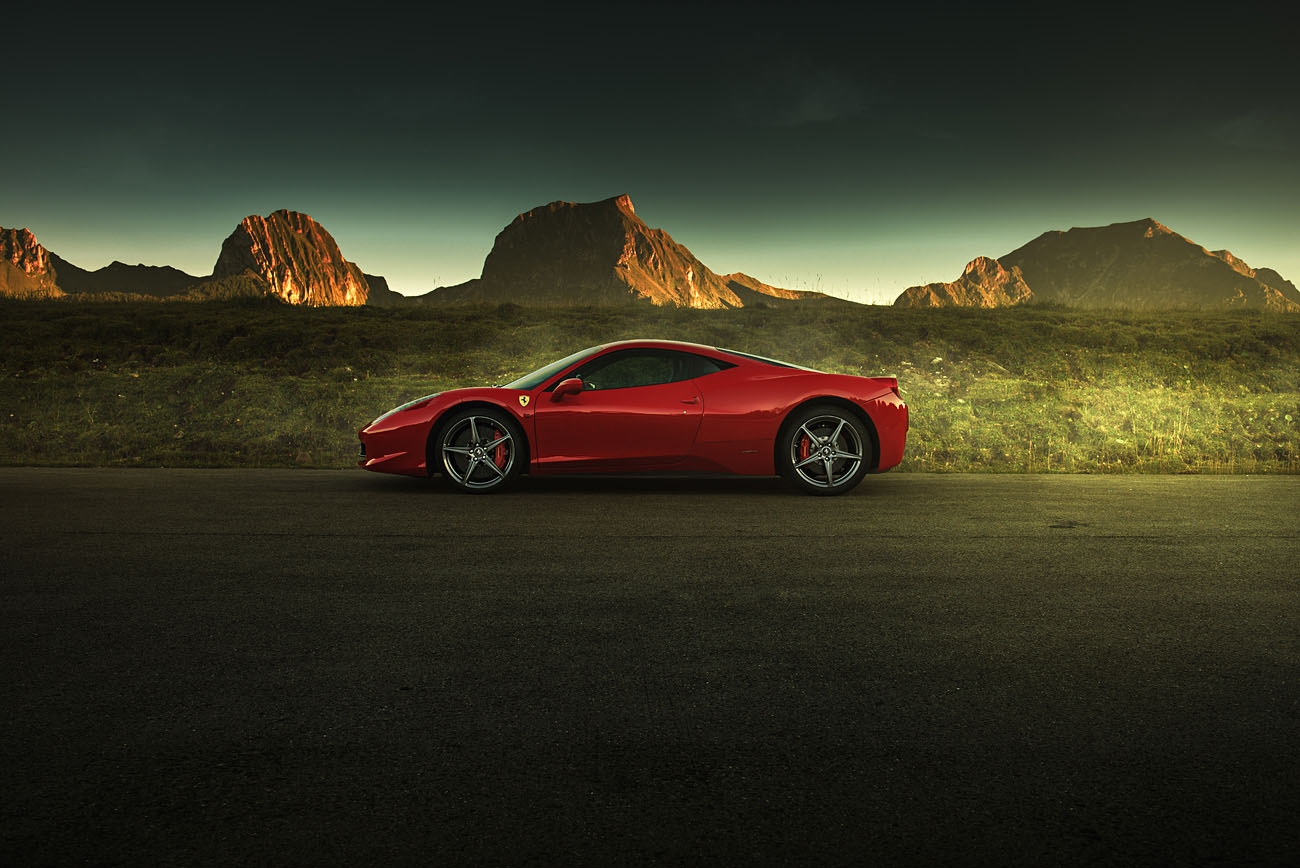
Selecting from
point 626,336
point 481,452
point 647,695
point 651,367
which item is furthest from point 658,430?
point 626,336

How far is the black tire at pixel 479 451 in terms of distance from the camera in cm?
845

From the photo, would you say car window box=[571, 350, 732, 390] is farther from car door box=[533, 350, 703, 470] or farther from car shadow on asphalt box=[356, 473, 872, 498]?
car shadow on asphalt box=[356, 473, 872, 498]

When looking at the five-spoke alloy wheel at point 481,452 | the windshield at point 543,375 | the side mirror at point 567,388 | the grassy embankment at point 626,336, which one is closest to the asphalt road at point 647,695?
the five-spoke alloy wheel at point 481,452

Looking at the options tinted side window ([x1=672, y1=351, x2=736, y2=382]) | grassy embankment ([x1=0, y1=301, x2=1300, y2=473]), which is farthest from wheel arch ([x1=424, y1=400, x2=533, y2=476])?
grassy embankment ([x1=0, y1=301, x2=1300, y2=473])

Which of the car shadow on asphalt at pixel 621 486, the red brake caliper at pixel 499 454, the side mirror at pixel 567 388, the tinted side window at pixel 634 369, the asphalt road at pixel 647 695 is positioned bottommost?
the asphalt road at pixel 647 695

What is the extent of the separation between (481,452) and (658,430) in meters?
1.54

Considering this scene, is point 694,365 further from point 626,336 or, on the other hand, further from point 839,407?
point 626,336

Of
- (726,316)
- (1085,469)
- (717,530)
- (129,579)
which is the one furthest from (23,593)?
(726,316)

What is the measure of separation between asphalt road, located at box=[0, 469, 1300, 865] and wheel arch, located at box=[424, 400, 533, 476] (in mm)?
1986

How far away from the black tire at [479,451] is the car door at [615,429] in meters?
0.24

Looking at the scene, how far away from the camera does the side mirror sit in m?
8.40

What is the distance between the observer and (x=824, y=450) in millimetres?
8477

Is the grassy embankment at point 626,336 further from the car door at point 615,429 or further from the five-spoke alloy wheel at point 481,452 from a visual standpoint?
the car door at point 615,429

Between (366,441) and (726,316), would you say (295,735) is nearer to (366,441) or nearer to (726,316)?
(366,441)
